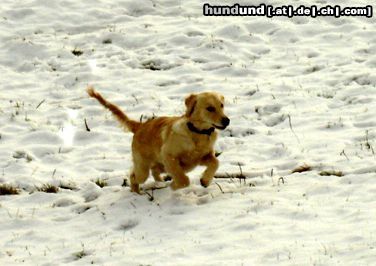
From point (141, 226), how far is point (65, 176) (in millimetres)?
1734

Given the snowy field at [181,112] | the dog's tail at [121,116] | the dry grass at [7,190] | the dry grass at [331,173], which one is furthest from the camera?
the dog's tail at [121,116]

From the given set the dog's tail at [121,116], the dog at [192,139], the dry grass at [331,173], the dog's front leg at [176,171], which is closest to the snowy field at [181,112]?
the dry grass at [331,173]

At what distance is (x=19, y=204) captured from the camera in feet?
22.5

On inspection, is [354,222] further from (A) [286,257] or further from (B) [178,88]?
(B) [178,88]

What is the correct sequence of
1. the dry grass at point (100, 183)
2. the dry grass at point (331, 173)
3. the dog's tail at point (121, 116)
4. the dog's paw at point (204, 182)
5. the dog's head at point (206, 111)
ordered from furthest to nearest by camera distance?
the dog's tail at point (121, 116) < the dry grass at point (100, 183) < the dry grass at point (331, 173) < the dog's paw at point (204, 182) < the dog's head at point (206, 111)

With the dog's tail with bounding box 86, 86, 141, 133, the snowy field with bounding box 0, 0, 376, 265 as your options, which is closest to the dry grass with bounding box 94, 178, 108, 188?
the snowy field with bounding box 0, 0, 376, 265

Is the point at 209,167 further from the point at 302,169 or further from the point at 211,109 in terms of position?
the point at 302,169

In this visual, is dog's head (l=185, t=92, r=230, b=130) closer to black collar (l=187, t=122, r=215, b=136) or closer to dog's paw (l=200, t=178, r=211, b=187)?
black collar (l=187, t=122, r=215, b=136)

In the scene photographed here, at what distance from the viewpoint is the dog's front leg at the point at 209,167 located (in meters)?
6.71

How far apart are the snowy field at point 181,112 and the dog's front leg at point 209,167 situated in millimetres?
148

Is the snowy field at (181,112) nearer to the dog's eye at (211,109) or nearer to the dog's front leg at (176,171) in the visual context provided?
the dog's front leg at (176,171)

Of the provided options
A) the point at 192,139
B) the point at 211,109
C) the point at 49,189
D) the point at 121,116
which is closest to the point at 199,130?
the point at 192,139

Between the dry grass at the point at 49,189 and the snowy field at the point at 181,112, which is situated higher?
the snowy field at the point at 181,112

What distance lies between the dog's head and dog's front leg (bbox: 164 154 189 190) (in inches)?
15.1
